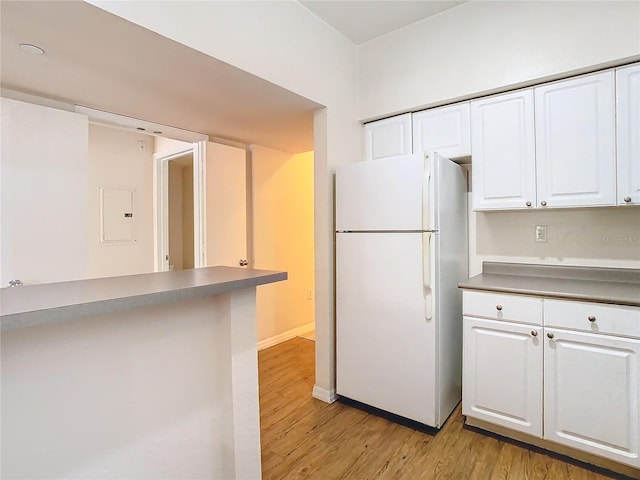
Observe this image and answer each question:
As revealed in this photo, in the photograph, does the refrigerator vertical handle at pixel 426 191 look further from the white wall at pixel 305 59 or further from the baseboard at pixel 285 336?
the baseboard at pixel 285 336

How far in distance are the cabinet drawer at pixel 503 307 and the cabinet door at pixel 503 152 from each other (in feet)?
2.01

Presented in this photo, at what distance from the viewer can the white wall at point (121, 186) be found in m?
3.71

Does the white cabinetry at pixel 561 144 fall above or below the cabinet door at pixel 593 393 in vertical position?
above

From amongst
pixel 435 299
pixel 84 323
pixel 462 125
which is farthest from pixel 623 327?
pixel 84 323

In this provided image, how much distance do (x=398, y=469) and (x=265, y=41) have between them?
8.25 feet

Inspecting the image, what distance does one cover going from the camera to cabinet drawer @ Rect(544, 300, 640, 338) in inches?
64.4

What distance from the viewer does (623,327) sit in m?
1.65

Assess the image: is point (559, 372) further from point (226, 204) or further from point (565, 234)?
point (226, 204)

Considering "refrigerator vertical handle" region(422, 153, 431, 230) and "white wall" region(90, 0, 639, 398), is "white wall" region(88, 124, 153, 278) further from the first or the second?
"refrigerator vertical handle" region(422, 153, 431, 230)

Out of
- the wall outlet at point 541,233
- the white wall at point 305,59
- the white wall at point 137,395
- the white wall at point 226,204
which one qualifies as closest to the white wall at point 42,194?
the white wall at point 226,204

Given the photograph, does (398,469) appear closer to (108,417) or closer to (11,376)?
(108,417)

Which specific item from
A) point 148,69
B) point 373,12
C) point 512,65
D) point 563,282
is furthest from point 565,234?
point 148,69

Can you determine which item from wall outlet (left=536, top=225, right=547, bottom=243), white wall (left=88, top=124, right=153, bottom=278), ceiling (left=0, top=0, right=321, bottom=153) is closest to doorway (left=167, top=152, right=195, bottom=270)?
white wall (left=88, top=124, right=153, bottom=278)

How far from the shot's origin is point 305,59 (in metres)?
2.29
